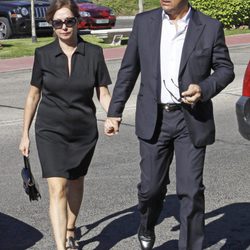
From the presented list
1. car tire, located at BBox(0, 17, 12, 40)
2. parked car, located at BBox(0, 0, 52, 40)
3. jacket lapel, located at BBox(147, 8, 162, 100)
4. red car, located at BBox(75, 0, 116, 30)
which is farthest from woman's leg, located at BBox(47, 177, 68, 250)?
red car, located at BBox(75, 0, 116, 30)

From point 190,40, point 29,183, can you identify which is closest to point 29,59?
point 29,183

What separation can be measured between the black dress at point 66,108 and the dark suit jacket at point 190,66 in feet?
1.14

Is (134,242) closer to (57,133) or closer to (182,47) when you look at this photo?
(57,133)

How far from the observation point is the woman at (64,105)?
16.8 ft

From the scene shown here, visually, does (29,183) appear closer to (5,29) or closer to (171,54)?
(171,54)

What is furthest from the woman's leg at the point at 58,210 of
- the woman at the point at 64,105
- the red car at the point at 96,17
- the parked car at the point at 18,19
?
the red car at the point at 96,17

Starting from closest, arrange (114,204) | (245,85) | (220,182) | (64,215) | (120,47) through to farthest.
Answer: (64,215) → (245,85) → (114,204) → (220,182) → (120,47)

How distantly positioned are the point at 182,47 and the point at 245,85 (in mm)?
→ 905

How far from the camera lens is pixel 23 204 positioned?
6.65 meters

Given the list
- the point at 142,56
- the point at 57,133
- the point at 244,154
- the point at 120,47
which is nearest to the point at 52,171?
the point at 57,133

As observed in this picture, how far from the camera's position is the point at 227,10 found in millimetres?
25828

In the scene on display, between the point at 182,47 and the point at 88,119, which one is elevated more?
the point at 182,47

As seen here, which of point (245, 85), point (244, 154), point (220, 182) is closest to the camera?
point (245, 85)

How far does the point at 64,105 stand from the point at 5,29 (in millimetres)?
18738
